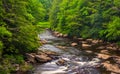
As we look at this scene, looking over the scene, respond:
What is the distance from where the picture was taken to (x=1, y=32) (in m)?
25.3

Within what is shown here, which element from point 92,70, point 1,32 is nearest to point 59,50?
point 92,70

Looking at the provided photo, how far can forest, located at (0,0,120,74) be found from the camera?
2758 cm

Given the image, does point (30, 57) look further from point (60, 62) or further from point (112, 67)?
point (112, 67)

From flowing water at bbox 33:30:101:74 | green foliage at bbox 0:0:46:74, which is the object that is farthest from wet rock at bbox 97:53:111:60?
green foliage at bbox 0:0:46:74

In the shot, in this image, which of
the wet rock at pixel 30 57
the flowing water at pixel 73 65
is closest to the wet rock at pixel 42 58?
the wet rock at pixel 30 57

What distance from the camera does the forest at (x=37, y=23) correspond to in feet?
90.5

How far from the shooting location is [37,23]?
47281 mm

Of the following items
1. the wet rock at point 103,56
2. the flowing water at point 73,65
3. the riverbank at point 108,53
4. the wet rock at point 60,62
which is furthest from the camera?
the wet rock at point 103,56

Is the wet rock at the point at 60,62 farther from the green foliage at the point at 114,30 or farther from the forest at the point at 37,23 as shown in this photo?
the green foliage at the point at 114,30

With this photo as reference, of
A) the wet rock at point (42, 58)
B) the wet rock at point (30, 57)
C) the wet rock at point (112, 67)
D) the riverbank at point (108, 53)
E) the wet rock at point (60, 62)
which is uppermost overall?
the wet rock at point (30, 57)

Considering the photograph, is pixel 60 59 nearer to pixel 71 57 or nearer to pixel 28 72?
pixel 71 57

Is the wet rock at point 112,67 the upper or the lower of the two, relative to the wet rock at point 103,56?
upper

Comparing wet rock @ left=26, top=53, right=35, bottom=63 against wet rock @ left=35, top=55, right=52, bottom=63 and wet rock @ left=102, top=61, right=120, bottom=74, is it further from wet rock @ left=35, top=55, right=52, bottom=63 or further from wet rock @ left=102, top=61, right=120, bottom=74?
wet rock @ left=102, top=61, right=120, bottom=74

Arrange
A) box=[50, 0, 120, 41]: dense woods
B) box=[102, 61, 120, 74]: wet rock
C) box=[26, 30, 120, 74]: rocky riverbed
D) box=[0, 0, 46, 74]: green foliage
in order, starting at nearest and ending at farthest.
Answer: 1. box=[0, 0, 46, 74]: green foliage
2. box=[26, 30, 120, 74]: rocky riverbed
3. box=[102, 61, 120, 74]: wet rock
4. box=[50, 0, 120, 41]: dense woods
